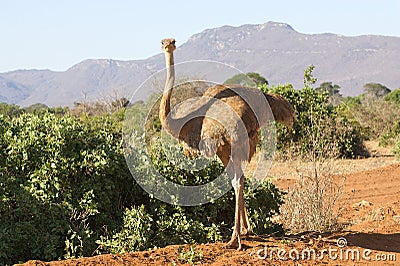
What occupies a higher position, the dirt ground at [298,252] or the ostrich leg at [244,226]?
the ostrich leg at [244,226]

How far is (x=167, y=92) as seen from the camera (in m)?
6.15

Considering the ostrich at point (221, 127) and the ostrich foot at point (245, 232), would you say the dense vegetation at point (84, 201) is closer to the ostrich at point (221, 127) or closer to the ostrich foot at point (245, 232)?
the ostrich foot at point (245, 232)

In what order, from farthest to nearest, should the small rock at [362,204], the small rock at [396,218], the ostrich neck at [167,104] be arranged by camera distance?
the small rock at [362,204] → the small rock at [396,218] → the ostrich neck at [167,104]

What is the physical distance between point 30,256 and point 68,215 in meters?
0.59

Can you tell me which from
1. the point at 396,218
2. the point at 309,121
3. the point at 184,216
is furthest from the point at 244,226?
the point at 309,121

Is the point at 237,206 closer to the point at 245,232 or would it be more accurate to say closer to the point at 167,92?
the point at 245,232

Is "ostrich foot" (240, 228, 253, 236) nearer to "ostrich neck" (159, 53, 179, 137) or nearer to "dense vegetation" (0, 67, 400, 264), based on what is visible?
"dense vegetation" (0, 67, 400, 264)

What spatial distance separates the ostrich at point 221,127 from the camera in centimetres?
596

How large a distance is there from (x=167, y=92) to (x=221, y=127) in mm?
684

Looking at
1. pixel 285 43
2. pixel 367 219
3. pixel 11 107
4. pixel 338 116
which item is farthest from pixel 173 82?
pixel 285 43

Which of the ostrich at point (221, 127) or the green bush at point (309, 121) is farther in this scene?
the green bush at point (309, 121)

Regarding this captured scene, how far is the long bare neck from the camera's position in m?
6.10

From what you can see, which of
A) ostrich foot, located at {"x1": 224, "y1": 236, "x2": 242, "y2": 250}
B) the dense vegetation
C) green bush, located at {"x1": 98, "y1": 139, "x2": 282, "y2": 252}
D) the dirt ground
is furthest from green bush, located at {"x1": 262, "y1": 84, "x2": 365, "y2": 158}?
ostrich foot, located at {"x1": 224, "y1": 236, "x2": 242, "y2": 250}

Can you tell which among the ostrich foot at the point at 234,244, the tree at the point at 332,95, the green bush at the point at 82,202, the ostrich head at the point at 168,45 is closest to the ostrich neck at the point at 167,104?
the ostrich head at the point at 168,45
